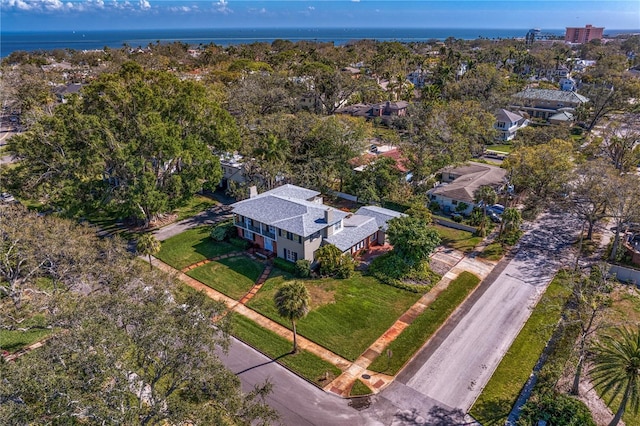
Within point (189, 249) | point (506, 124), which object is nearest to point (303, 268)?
point (189, 249)

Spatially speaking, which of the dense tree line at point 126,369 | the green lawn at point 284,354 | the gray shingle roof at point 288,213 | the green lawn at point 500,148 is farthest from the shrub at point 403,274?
the green lawn at point 500,148

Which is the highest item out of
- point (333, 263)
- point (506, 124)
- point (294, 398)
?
point (506, 124)

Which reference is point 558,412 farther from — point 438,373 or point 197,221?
point 197,221

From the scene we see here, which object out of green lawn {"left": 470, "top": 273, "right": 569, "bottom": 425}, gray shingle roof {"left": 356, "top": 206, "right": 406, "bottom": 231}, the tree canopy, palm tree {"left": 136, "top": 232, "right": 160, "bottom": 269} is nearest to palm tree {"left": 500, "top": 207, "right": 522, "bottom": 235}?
green lawn {"left": 470, "top": 273, "right": 569, "bottom": 425}

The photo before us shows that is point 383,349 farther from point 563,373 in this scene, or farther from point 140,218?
point 140,218

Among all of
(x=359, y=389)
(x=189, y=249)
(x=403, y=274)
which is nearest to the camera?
(x=359, y=389)

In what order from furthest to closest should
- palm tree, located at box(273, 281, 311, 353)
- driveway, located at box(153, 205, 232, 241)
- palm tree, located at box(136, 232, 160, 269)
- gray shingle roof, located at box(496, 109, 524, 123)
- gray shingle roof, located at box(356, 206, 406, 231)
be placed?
gray shingle roof, located at box(496, 109, 524, 123), driveway, located at box(153, 205, 232, 241), gray shingle roof, located at box(356, 206, 406, 231), palm tree, located at box(136, 232, 160, 269), palm tree, located at box(273, 281, 311, 353)

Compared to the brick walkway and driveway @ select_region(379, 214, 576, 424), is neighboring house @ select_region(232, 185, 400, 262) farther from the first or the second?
driveway @ select_region(379, 214, 576, 424)
